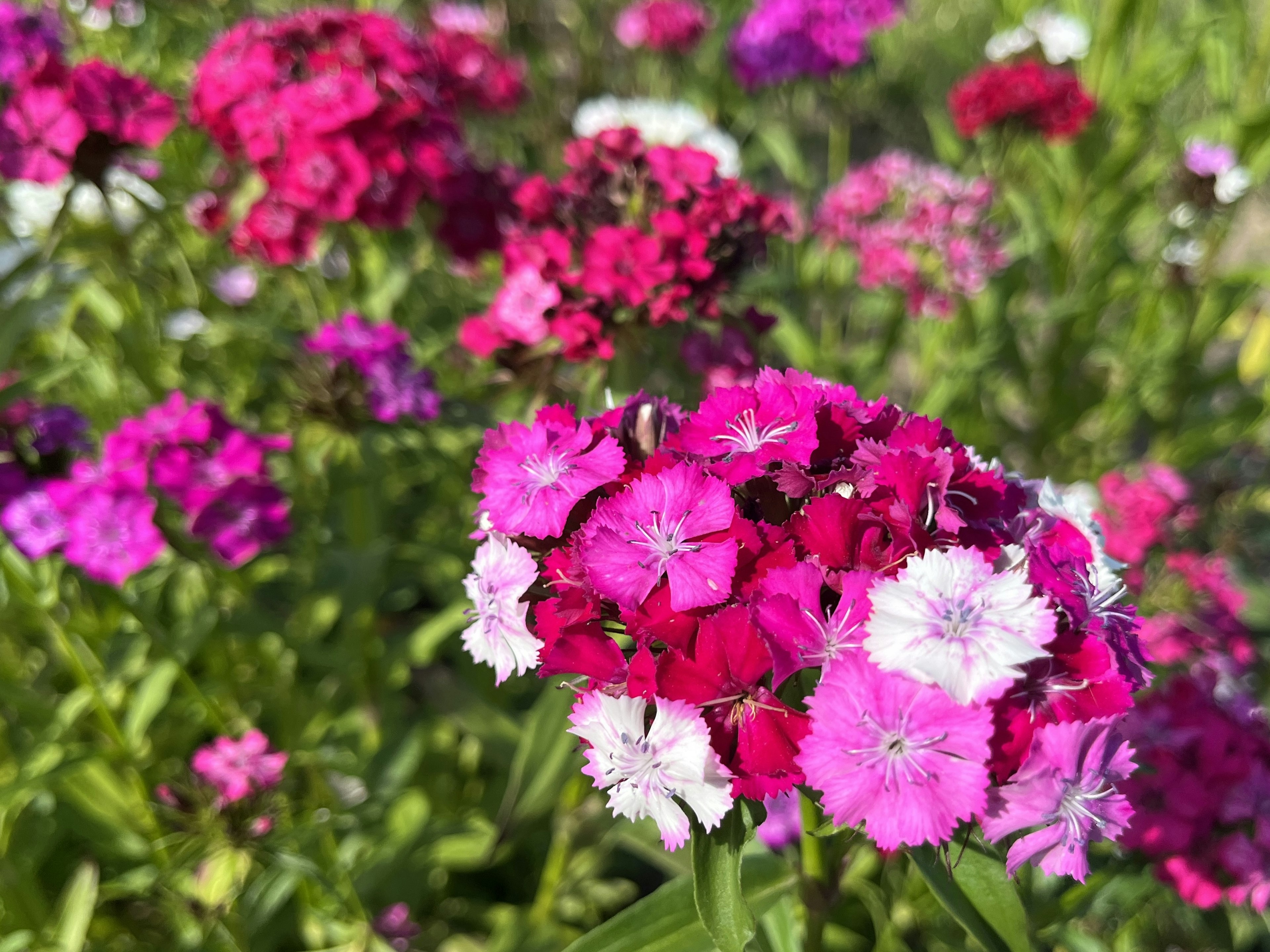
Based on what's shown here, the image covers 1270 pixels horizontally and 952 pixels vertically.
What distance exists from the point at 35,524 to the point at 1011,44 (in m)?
3.77

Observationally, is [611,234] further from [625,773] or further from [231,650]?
[231,650]

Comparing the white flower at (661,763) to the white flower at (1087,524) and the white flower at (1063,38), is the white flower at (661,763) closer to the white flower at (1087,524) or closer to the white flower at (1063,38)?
the white flower at (1087,524)

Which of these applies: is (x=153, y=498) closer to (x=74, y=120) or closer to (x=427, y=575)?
(x=74, y=120)

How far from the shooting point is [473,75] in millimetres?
3799

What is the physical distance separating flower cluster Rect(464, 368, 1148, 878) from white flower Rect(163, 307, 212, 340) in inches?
76.6

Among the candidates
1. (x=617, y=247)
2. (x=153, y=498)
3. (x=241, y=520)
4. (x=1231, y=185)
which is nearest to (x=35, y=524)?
(x=153, y=498)

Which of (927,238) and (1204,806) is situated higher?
(927,238)

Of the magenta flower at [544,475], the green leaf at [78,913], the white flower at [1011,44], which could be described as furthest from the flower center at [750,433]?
the white flower at [1011,44]

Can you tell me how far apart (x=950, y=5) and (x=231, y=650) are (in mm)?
8598

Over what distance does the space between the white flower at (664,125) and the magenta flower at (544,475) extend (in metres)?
2.49

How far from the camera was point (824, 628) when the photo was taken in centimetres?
97

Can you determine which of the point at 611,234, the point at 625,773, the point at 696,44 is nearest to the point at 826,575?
the point at 625,773

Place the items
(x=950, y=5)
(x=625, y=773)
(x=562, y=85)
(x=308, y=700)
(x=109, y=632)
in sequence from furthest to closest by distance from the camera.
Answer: (x=950, y=5), (x=562, y=85), (x=308, y=700), (x=109, y=632), (x=625, y=773)

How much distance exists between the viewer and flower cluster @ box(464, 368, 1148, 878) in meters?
0.91
